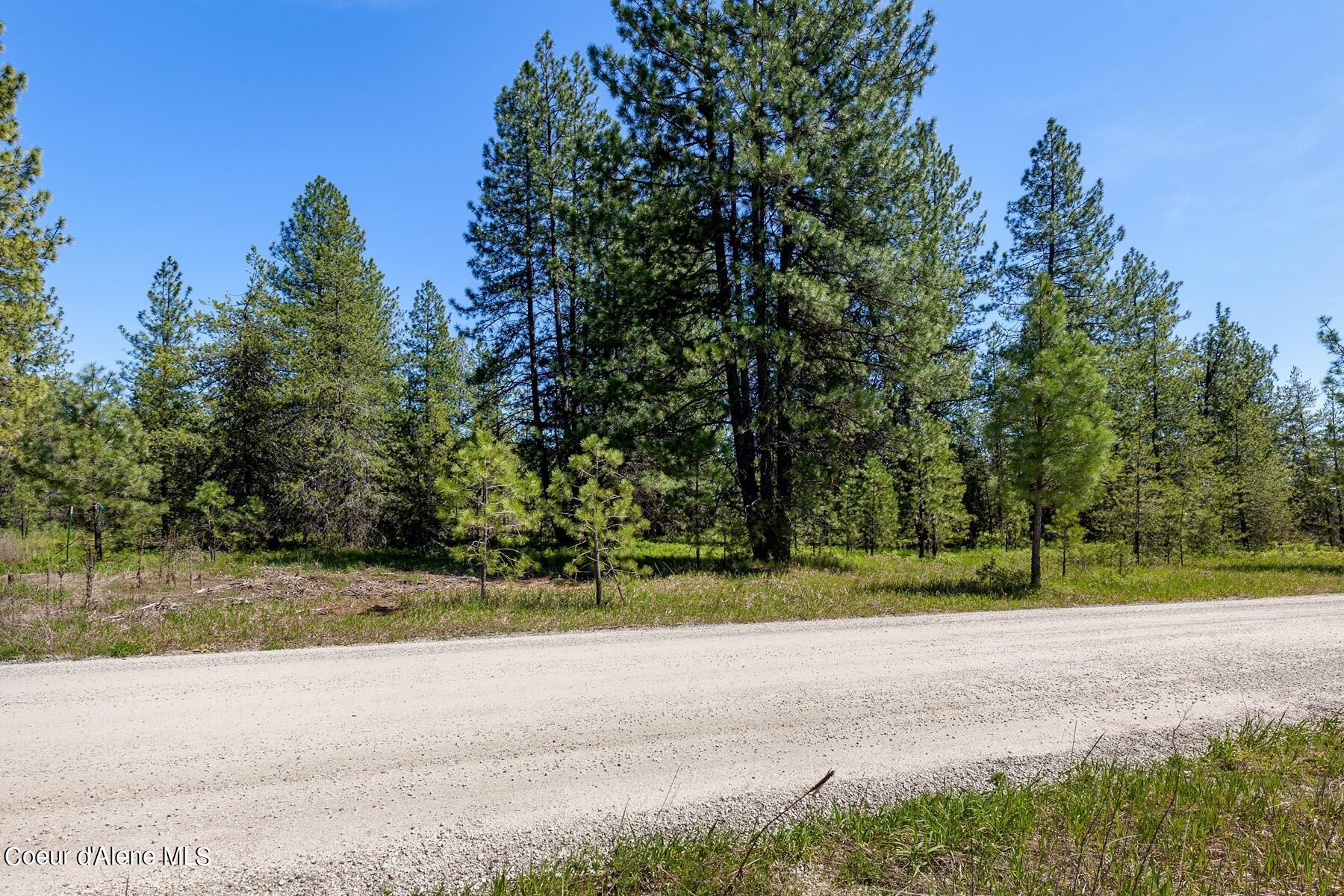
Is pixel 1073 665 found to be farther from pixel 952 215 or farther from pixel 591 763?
pixel 952 215

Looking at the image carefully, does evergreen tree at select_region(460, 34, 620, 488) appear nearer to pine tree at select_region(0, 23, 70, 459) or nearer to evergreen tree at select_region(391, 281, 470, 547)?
evergreen tree at select_region(391, 281, 470, 547)

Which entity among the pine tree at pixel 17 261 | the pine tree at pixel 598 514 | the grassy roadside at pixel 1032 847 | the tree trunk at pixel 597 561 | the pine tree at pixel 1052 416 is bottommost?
the grassy roadside at pixel 1032 847

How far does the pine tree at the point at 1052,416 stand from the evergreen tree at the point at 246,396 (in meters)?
25.3

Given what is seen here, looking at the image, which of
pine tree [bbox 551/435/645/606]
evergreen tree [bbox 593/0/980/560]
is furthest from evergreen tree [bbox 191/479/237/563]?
evergreen tree [bbox 593/0/980/560]

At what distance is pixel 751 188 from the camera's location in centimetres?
1543

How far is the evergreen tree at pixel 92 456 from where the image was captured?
44.7 feet

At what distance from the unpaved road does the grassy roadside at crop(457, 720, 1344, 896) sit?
344 millimetres

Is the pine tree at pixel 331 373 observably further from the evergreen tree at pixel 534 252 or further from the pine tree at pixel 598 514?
the pine tree at pixel 598 514

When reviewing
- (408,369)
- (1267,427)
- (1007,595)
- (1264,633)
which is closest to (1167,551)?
(1007,595)

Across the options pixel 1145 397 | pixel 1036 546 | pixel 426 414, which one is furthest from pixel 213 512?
pixel 1145 397

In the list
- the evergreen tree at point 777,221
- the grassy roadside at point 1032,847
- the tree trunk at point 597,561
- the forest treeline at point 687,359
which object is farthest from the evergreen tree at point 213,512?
the grassy roadside at point 1032,847

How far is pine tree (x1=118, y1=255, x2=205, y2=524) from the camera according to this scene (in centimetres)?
2395

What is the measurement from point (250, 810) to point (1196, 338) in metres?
48.4

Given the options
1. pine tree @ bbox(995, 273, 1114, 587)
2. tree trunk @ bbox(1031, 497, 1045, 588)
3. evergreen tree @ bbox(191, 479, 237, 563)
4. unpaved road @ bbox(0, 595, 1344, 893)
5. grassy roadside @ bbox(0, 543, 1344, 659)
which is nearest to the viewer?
unpaved road @ bbox(0, 595, 1344, 893)
